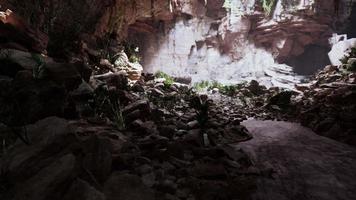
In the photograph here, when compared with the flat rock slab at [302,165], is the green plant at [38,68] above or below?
above

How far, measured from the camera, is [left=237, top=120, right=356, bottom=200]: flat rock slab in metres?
3.26

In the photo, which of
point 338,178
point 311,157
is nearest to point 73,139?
point 338,178

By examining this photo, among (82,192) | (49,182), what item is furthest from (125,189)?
(49,182)

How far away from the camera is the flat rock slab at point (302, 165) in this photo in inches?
128

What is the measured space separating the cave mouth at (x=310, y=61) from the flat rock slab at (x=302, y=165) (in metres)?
19.2

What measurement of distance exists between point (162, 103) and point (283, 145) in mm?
3763

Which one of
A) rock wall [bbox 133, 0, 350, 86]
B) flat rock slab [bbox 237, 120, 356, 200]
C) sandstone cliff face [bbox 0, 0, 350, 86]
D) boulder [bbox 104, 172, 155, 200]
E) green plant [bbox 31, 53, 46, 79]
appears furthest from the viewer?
rock wall [bbox 133, 0, 350, 86]

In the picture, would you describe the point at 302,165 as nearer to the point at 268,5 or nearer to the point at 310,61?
the point at 268,5

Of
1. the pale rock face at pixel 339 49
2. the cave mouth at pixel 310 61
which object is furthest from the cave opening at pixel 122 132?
the cave mouth at pixel 310 61

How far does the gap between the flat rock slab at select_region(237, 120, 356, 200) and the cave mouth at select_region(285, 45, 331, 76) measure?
19.2m

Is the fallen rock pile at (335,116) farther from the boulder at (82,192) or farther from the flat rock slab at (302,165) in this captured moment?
the boulder at (82,192)

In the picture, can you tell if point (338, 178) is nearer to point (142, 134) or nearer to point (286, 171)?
point (286, 171)

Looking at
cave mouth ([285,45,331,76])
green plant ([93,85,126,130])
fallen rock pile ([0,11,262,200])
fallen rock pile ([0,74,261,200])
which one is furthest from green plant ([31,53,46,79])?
cave mouth ([285,45,331,76])

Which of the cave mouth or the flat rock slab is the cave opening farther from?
the cave mouth
